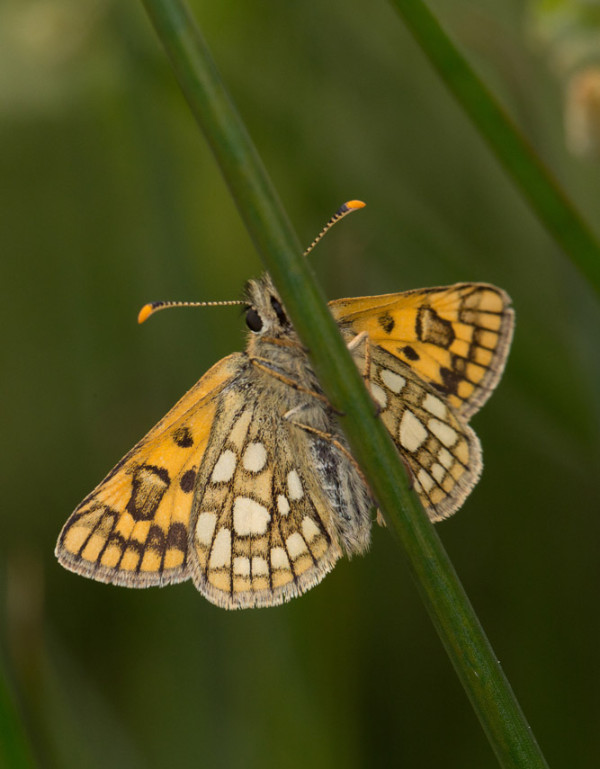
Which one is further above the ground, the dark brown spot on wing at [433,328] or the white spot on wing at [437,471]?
the dark brown spot on wing at [433,328]

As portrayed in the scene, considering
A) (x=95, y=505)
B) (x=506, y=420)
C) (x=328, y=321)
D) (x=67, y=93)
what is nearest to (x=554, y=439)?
(x=506, y=420)

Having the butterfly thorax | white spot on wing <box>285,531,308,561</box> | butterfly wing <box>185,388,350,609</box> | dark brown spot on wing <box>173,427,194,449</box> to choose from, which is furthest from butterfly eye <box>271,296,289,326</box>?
white spot on wing <box>285,531,308,561</box>

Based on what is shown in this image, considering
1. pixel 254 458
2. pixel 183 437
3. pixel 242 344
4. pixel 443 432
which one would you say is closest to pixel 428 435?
pixel 443 432

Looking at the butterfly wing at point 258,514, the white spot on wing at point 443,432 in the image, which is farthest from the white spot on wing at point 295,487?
the white spot on wing at point 443,432

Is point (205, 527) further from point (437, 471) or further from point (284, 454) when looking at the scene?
point (437, 471)

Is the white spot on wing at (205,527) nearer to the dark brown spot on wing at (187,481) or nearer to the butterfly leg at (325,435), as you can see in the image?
the dark brown spot on wing at (187,481)

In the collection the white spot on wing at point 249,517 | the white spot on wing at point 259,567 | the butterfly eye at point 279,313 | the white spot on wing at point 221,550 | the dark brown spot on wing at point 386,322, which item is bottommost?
the white spot on wing at point 259,567
